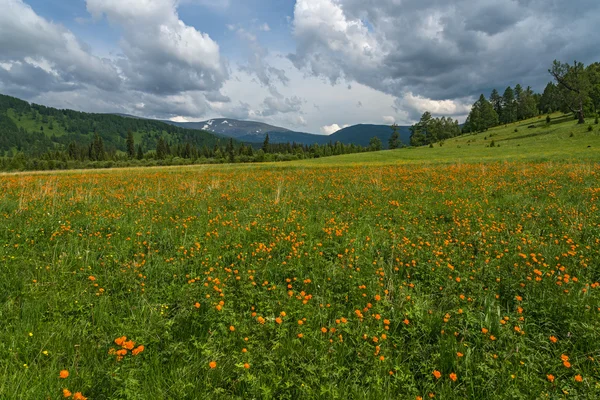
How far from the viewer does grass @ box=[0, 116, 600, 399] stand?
2654 mm

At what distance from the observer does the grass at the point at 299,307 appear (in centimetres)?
265

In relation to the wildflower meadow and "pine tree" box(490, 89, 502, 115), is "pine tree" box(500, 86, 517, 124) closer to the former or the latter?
"pine tree" box(490, 89, 502, 115)

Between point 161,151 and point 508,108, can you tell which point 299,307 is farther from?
point 161,151

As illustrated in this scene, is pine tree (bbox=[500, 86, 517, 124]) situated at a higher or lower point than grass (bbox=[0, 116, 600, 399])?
higher

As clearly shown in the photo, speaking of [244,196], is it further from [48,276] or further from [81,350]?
[81,350]

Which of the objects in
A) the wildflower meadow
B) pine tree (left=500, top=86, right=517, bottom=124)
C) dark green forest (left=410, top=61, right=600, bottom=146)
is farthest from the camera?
pine tree (left=500, top=86, right=517, bottom=124)

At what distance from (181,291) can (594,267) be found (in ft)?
21.6

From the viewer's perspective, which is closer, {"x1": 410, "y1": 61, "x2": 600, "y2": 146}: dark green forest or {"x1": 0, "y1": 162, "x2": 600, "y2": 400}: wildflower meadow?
{"x1": 0, "y1": 162, "x2": 600, "y2": 400}: wildflower meadow

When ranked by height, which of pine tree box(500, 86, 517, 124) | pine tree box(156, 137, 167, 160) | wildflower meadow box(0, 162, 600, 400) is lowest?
wildflower meadow box(0, 162, 600, 400)

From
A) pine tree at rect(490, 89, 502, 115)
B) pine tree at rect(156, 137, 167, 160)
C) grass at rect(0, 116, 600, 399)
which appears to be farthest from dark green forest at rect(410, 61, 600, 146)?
pine tree at rect(156, 137, 167, 160)

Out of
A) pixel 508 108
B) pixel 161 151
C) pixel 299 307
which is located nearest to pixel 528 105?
pixel 508 108

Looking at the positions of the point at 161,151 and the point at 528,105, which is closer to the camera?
the point at 528,105

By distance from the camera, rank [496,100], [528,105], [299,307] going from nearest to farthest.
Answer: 1. [299,307]
2. [528,105]
3. [496,100]

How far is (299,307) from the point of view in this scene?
12.3 ft
